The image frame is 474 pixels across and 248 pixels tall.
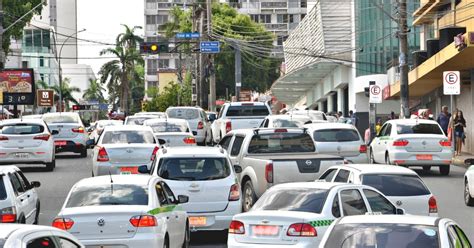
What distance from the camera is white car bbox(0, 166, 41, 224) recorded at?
1608cm

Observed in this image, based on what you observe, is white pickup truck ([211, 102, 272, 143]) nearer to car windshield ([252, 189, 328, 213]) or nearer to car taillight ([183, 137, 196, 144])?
car taillight ([183, 137, 196, 144])

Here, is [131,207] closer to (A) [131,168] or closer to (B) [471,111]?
(A) [131,168]

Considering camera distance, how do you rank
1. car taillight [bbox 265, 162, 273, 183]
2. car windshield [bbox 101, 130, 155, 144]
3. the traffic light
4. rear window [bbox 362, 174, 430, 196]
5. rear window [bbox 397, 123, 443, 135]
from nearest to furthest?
rear window [bbox 362, 174, 430, 196] → car taillight [bbox 265, 162, 273, 183] → car windshield [bbox 101, 130, 155, 144] → rear window [bbox 397, 123, 443, 135] → the traffic light

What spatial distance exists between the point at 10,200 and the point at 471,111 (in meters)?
29.9

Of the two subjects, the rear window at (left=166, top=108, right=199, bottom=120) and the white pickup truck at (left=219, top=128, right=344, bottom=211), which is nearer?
the white pickup truck at (left=219, top=128, right=344, bottom=211)

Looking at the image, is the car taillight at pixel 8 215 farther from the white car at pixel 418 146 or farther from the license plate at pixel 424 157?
the license plate at pixel 424 157

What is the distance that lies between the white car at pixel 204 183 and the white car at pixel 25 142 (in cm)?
1372

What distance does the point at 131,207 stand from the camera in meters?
13.6

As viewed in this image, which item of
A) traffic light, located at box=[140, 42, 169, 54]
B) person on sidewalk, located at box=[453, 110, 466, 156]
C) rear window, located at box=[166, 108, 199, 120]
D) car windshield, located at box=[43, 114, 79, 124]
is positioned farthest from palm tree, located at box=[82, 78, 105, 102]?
person on sidewalk, located at box=[453, 110, 466, 156]

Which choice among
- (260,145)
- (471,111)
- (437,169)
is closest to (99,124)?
(471,111)

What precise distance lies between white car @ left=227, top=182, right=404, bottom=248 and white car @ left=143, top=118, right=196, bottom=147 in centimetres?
1521

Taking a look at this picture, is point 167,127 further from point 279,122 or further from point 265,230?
point 265,230

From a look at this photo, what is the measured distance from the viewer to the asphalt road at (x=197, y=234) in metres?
18.3

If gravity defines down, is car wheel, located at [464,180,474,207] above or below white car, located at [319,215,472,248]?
below
